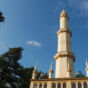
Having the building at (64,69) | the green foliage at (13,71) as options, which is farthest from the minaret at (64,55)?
the green foliage at (13,71)

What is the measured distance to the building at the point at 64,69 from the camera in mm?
21875

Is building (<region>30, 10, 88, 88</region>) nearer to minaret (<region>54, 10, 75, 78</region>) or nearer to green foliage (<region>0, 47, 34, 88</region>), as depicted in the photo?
minaret (<region>54, 10, 75, 78</region>)

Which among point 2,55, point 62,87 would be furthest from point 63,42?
point 2,55

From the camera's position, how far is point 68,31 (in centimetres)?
3278

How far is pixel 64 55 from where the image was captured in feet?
94.2

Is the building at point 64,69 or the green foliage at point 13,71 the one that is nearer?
the building at point 64,69

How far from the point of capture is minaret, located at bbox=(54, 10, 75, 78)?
88.9 ft

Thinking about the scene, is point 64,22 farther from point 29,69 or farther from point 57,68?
point 29,69

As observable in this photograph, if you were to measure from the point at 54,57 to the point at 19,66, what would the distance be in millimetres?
14394

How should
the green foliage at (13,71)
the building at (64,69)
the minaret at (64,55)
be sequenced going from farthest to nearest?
the green foliage at (13,71), the minaret at (64,55), the building at (64,69)

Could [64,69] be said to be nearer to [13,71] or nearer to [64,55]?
[64,55]

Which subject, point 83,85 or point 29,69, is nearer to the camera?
point 83,85

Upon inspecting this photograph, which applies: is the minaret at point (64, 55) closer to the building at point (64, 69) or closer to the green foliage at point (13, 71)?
the building at point (64, 69)

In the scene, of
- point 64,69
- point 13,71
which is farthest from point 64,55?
point 13,71
